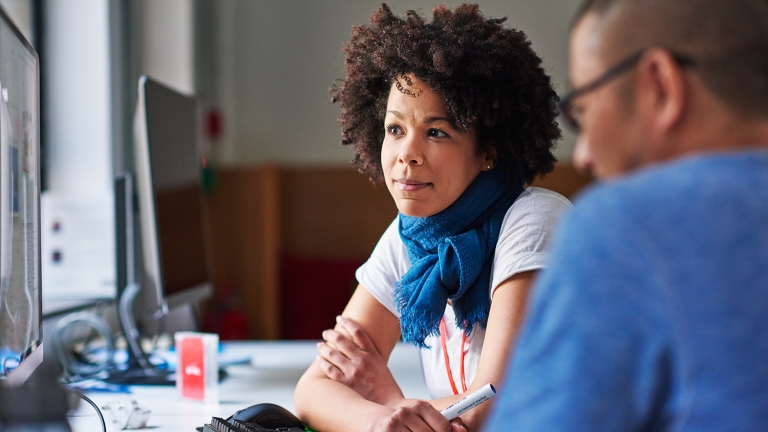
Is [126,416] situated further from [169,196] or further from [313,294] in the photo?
[313,294]

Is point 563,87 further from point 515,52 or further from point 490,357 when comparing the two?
point 490,357

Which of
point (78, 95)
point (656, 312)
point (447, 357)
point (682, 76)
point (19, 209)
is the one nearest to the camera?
point (656, 312)

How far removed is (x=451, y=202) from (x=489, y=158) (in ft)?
0.40

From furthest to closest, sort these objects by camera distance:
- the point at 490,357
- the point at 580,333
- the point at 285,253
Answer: the point at 285,253, the point at 490,357, the point at 580,333

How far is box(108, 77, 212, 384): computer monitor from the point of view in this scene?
165 centimetres

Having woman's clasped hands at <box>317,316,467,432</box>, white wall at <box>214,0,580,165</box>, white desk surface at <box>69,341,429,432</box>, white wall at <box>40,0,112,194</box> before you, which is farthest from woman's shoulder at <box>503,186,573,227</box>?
white wall at <box>214,0,580,165</box>

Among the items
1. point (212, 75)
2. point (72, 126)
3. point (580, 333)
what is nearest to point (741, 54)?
point (580, 333)

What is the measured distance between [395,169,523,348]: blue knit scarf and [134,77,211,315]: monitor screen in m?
0.64

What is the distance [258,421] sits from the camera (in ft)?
3.74

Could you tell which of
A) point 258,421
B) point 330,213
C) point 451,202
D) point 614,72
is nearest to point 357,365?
point 258,421

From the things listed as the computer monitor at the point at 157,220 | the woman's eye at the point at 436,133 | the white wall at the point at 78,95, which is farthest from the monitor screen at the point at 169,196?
the white wall at the point at 78,95

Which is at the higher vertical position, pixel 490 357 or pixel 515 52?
pixel 515 52

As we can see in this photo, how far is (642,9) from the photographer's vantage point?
60 centimetres

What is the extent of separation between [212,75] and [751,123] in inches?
148
